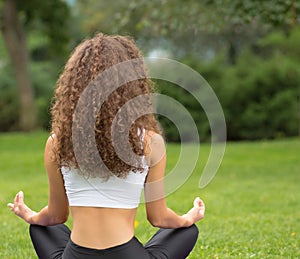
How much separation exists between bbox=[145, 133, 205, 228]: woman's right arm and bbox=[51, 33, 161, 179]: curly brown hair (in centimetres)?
6

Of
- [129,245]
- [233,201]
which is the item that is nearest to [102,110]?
[129,245]

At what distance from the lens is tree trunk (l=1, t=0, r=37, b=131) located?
20000 mm

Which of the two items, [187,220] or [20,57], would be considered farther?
[20,57]

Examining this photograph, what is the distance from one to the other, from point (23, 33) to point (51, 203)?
18530 millimetres

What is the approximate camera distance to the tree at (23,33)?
66.1 ft

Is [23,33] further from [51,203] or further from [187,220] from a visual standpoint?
[187,220]

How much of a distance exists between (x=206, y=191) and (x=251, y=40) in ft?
70.2

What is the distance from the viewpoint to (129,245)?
2934 mm

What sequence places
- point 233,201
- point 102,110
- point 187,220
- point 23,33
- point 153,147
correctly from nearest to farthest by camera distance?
point 102,110, point 153,147, point 187,220, point 233,201, point 23,33

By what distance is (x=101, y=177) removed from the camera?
2900 mm

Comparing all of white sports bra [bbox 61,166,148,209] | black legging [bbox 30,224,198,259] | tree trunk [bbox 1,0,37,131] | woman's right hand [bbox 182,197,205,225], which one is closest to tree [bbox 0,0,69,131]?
tree trunk [bbox 1,0,37,131]

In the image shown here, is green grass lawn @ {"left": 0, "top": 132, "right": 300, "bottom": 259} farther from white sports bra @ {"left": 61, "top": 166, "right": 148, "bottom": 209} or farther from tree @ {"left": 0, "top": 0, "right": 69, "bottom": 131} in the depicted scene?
tree @ {"left": 0, "top": 0, "right": 69, "bottom": 131}

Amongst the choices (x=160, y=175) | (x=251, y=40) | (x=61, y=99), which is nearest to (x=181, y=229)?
(x=160, y=175)

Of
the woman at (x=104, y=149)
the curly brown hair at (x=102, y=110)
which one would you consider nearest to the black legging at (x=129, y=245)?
the woman at (x=104, y=149)
